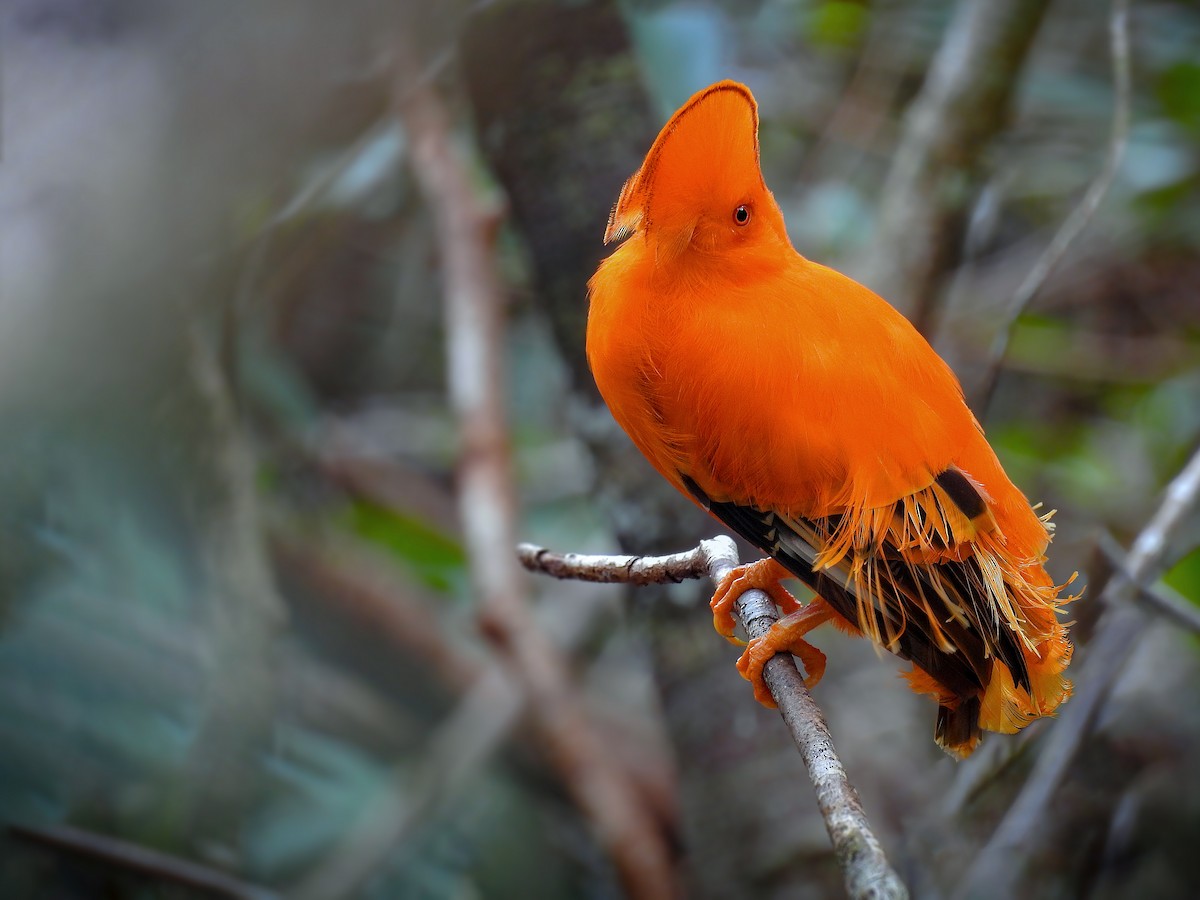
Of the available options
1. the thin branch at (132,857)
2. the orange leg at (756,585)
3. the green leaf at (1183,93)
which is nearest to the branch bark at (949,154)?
the green leaf at (1183,93)

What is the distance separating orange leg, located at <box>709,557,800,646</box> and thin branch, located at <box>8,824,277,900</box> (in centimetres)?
123

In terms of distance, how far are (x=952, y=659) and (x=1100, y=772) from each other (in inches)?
55.5

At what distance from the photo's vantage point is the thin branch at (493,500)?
2.63m

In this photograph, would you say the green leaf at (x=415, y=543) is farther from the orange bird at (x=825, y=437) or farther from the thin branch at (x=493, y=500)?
the orange bird at (x=825, y=437)

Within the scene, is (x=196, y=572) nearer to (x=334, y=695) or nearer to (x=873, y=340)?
(x=334, y=695)

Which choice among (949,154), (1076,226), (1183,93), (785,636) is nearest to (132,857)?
(785,636)

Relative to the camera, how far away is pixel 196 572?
99.4 inches

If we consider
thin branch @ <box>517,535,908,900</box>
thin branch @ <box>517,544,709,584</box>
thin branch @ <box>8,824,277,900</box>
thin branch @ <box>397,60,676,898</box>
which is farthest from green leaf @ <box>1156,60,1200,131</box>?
thin branch @ <box>8,824,277,900</box>

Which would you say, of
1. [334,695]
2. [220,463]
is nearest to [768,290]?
[220,463]

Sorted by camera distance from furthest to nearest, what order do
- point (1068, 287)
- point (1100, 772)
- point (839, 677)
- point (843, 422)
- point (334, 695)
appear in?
point (1068, 287)
point (334, 695)
point (839, 677)
point (1100, 772)
point (843, 422)

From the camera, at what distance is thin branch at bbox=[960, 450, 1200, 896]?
1.96 meters

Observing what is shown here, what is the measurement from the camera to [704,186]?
1222 mm

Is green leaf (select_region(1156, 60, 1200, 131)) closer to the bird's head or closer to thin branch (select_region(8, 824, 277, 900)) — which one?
the bird's head

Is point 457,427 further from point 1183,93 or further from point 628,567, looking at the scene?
point 1183,93
